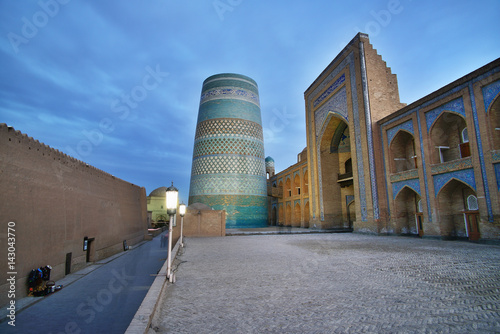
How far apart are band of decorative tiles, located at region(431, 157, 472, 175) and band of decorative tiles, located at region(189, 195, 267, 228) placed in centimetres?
1172

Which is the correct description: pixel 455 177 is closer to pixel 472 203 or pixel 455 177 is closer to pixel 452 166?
pixel 452 166

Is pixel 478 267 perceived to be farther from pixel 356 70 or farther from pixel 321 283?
pixel 356 70

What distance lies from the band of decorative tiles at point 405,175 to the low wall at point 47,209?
1073 centimetres

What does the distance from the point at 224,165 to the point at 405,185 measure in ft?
37.1

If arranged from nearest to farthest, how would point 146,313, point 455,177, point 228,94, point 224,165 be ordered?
point 146,313, point 455,177, point 224,165, point 228,94

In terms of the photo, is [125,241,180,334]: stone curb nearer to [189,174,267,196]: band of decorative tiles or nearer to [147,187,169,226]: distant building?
[189,174,267,196]: band of decorative tiles

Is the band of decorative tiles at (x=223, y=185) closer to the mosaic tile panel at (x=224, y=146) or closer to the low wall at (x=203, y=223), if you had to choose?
the mosaic tile panel at (x=224, y=146)

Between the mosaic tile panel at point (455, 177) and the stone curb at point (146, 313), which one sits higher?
the mosaic tile panel at point (455, 177)

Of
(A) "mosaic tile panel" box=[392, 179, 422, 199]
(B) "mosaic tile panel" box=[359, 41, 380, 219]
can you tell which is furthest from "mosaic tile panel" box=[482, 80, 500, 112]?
(B) "mosaic tile panel" box=[359, 41, 380, 219]

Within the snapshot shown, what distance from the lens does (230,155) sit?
63.6 ft

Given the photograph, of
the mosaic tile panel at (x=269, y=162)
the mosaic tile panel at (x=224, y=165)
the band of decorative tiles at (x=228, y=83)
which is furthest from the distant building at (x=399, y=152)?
the mosaic tile panel at (x=269, y=162)

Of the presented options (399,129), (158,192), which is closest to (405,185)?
(399,129)

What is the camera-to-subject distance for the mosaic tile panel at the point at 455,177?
27.6 ft

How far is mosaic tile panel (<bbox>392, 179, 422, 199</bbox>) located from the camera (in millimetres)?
10375
